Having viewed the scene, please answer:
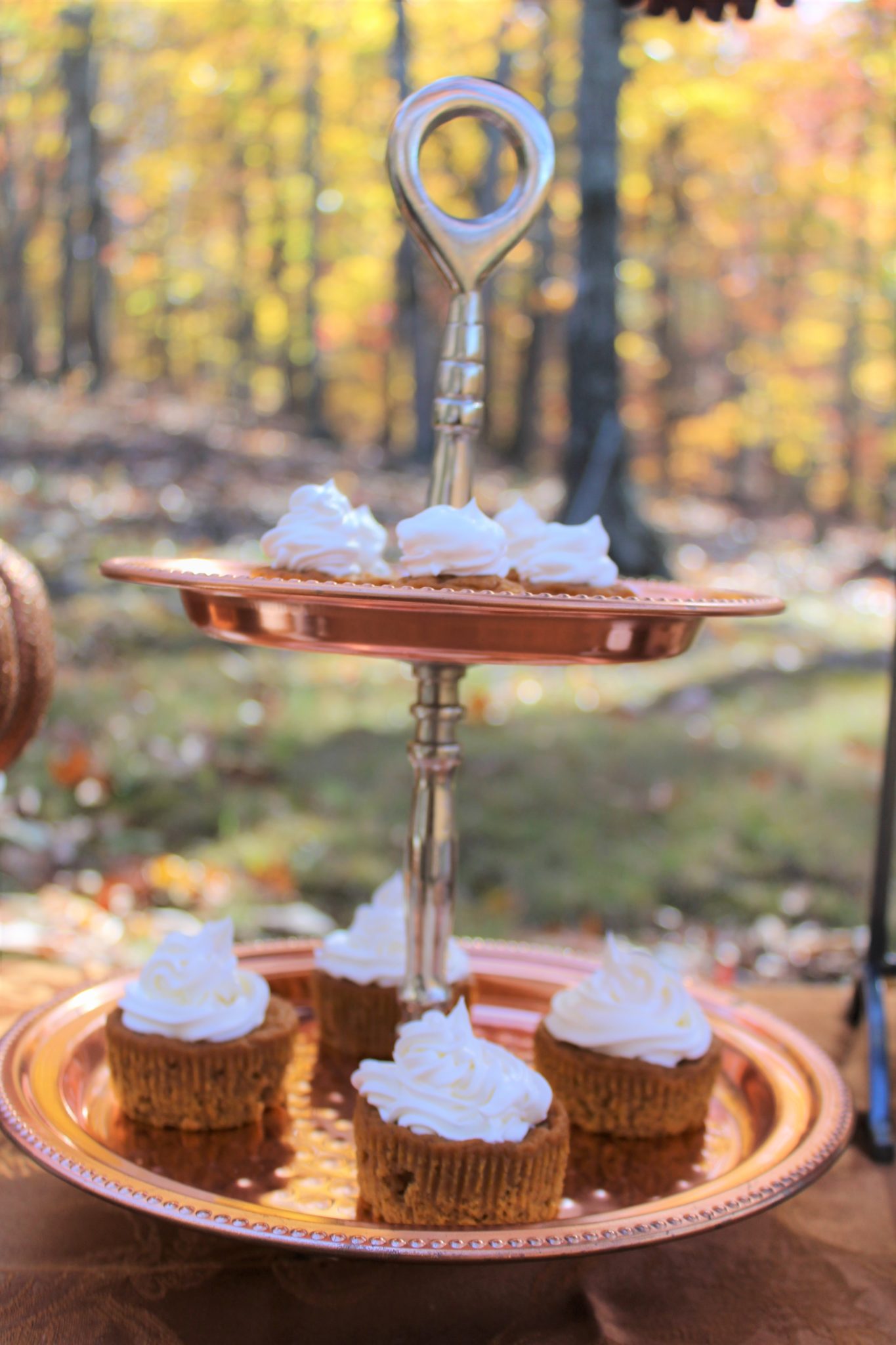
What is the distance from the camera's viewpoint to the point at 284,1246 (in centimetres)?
128

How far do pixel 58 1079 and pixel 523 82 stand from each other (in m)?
13.1

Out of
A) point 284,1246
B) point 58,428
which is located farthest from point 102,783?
point 58,428

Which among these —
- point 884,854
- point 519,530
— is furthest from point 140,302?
point 519,530

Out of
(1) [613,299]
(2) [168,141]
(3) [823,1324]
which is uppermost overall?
(2) [168,141]

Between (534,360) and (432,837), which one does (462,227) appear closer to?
(432,837)

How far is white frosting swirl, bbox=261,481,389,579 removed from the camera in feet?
5.20

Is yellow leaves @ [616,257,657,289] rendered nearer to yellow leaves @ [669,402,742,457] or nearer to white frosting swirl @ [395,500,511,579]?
yellow leaves @ [669,402,742,457]

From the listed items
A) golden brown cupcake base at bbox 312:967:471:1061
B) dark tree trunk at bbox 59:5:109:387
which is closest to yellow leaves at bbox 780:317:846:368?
dark tree trunk at bbox 59:5:109:387

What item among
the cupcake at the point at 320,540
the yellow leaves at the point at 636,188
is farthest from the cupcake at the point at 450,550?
the yellow leaves at the point at 636,188

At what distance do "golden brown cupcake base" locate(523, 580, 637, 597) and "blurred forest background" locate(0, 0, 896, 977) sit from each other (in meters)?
2.11

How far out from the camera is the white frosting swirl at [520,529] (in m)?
1.63

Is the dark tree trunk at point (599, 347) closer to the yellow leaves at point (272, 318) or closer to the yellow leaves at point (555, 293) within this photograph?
the yellow leaves at point (555, 293)

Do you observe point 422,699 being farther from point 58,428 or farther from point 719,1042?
point 58,428

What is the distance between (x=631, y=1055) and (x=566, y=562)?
2.22 ft
